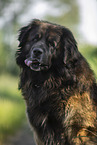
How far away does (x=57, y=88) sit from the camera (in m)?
3.17

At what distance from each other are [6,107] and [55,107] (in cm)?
496

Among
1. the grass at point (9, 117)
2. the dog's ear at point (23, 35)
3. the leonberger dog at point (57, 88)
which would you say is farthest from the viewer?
the grass at point (9, 117)

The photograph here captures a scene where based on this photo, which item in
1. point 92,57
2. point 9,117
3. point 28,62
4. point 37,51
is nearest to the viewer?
point 37,51

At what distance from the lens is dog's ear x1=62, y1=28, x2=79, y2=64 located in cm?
316

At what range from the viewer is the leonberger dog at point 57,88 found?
299cm

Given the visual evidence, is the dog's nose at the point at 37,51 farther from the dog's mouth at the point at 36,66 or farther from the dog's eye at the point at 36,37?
the dog's eye at the point at 36,37

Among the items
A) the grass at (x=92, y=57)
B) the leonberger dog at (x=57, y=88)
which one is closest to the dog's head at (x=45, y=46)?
the leonberger dog at (x=57, y=88)

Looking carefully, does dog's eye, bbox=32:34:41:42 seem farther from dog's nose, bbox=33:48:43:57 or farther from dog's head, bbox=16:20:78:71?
dog's nose, bbox=33:48:43:57

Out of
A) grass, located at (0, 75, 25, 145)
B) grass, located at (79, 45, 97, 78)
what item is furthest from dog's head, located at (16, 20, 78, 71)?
grass, located at (0, 75, 25, 145)

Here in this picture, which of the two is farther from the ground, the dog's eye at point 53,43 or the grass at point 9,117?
the dog's eye at point 53,43

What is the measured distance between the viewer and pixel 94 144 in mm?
2945

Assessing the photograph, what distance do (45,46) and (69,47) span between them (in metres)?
0.38

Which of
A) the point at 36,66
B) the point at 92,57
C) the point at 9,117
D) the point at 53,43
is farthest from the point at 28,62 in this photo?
the point at 9,117

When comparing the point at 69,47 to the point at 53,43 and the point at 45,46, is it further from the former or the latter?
the point at 45,46
